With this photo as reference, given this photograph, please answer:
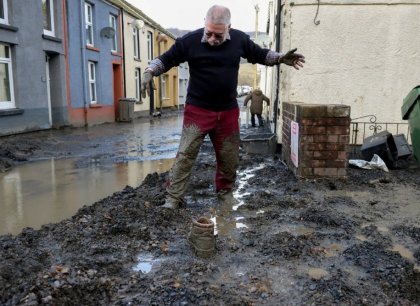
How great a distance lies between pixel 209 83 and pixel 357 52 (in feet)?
14.2

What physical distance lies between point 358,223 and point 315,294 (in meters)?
1.54

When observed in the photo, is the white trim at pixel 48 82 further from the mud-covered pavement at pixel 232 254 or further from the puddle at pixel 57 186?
the mud-covered pavement at pixel 232 254

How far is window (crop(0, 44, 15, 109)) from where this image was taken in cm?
1155

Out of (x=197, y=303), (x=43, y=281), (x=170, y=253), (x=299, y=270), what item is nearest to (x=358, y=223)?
(x=299, y=270)

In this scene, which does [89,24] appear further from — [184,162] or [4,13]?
[184,162]

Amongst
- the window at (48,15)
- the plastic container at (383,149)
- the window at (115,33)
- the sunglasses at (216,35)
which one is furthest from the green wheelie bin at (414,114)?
the window at (115,33)

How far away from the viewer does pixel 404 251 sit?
319 cm

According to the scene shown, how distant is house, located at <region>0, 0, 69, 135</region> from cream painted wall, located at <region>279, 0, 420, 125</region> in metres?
7.93

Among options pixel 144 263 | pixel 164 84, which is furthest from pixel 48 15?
pixel 164 84

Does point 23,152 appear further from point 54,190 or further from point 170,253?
point 170,253

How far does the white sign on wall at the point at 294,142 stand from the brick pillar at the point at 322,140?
0.01 m

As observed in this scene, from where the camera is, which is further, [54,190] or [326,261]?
[54,190]

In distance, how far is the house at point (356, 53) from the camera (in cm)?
725

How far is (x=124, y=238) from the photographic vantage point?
3338 mm
